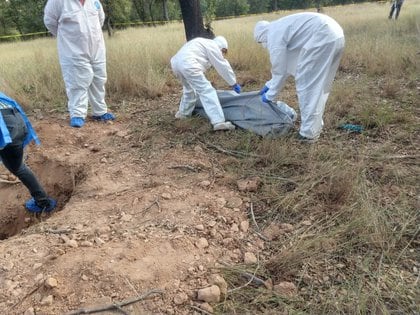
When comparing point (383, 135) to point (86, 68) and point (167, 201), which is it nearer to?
point (167, 201)

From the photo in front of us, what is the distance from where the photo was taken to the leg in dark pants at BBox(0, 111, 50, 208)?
2379 mm

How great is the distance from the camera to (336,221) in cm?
227

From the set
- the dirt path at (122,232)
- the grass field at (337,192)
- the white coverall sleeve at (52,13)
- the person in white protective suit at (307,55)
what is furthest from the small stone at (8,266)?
the white coverall sleeve at (52,13)

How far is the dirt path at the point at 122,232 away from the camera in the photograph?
1769 mm

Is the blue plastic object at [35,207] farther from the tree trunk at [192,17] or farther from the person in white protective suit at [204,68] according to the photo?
the tree trunk at [192,17]

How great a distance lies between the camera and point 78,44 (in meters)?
3.77

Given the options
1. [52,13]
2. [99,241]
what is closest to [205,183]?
[99,241]

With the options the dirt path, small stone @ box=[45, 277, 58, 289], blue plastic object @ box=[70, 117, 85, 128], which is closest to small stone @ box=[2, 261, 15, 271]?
the dirt path

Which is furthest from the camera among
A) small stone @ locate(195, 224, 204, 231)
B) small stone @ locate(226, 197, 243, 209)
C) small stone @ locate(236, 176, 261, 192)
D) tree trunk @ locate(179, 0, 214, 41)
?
tree trunk @ locate(179, 0, 214, 41)

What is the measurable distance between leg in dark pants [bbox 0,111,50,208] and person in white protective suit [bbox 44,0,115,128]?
144cm

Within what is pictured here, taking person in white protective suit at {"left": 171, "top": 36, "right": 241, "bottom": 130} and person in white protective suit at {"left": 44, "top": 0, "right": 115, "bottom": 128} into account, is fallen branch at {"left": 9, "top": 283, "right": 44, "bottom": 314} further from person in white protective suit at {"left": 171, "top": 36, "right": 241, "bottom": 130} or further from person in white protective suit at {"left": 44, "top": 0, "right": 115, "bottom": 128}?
person in white protective suit at {"left": 44, "top": 0, "right": 115, "bottom": 128}

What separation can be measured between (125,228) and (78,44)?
91.9 inches

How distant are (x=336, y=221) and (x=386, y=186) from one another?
0.62 metres

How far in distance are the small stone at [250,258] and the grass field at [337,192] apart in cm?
4
